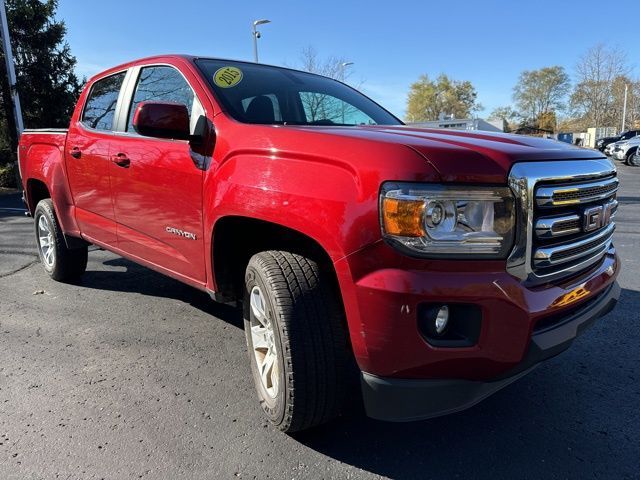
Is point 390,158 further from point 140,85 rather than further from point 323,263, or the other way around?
point 140,85

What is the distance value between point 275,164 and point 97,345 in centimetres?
212

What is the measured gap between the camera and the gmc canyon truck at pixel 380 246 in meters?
1.84

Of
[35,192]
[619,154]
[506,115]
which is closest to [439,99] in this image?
[506,115]

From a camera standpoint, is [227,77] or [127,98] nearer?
[227,77]

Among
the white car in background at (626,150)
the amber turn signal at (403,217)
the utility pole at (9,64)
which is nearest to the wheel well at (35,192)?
the amber turn signal at (403,217)

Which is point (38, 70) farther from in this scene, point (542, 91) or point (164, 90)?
point (542, 91)

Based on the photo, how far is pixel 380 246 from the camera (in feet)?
6.04

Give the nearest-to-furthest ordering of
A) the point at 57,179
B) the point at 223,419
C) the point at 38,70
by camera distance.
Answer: the point at 223,419 → the point at 57,179 → the point at 38,70

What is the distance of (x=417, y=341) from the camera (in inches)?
72.8

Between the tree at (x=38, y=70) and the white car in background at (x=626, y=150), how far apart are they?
22.7 metres

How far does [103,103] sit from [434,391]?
3.48 metres

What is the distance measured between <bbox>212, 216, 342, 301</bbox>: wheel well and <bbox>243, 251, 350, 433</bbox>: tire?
0.11 m

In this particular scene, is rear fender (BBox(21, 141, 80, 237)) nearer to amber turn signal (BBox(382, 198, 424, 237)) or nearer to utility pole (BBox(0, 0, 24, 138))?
amber turn signal (BBox(382, 198, 424, 237))

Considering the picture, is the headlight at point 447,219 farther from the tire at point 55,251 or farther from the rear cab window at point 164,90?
the tire at point 55,251
